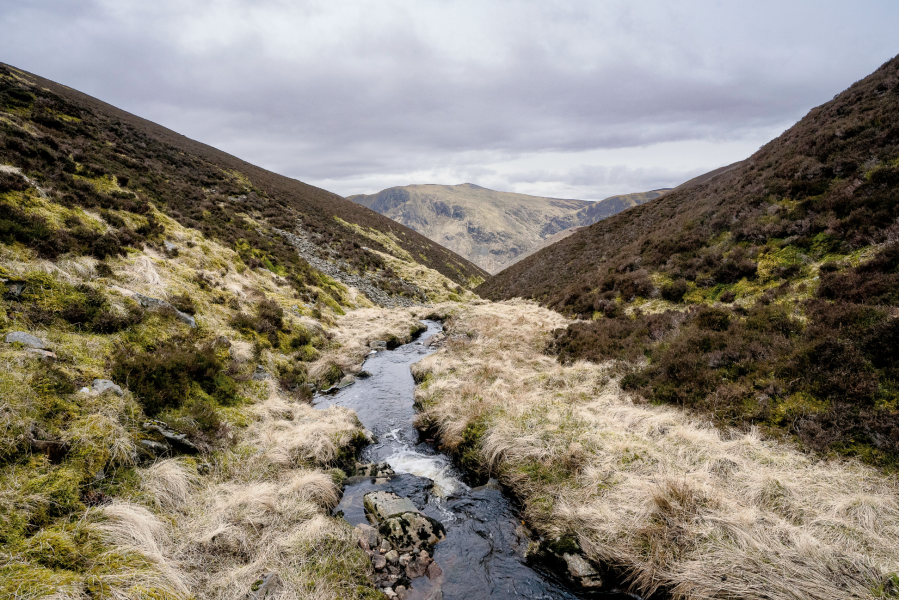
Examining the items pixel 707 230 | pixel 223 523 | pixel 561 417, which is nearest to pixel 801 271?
pixel 707 230

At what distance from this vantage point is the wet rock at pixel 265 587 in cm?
534

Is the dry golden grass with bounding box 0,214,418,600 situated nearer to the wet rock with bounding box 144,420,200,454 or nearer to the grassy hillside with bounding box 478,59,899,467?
the wet rock with bounding box 144,420,200,454

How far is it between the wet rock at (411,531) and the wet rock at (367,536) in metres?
0.15

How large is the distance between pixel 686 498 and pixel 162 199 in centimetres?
2890

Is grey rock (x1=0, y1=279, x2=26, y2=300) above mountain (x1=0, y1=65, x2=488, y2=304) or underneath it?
underneath

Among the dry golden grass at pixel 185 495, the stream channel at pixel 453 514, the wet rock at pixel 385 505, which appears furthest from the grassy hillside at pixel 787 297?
the dry golden grass at pixel 185 495

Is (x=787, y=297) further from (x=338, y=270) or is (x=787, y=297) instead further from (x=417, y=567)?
(x=338, y=270)

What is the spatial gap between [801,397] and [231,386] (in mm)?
15293

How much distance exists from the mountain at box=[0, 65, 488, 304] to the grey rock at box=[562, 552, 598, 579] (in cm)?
1537

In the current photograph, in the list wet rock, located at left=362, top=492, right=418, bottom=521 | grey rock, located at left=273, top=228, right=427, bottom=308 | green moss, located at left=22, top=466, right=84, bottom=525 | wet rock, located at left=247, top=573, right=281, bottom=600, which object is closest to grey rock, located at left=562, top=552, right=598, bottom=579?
wet rock, located at left=362, top=492, right=418, bottom=521

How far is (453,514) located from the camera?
838 centimetres

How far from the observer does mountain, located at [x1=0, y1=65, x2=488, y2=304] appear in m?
13.0

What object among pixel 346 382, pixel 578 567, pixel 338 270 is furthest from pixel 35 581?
pixel 338 270

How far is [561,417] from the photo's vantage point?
33.9 ft
